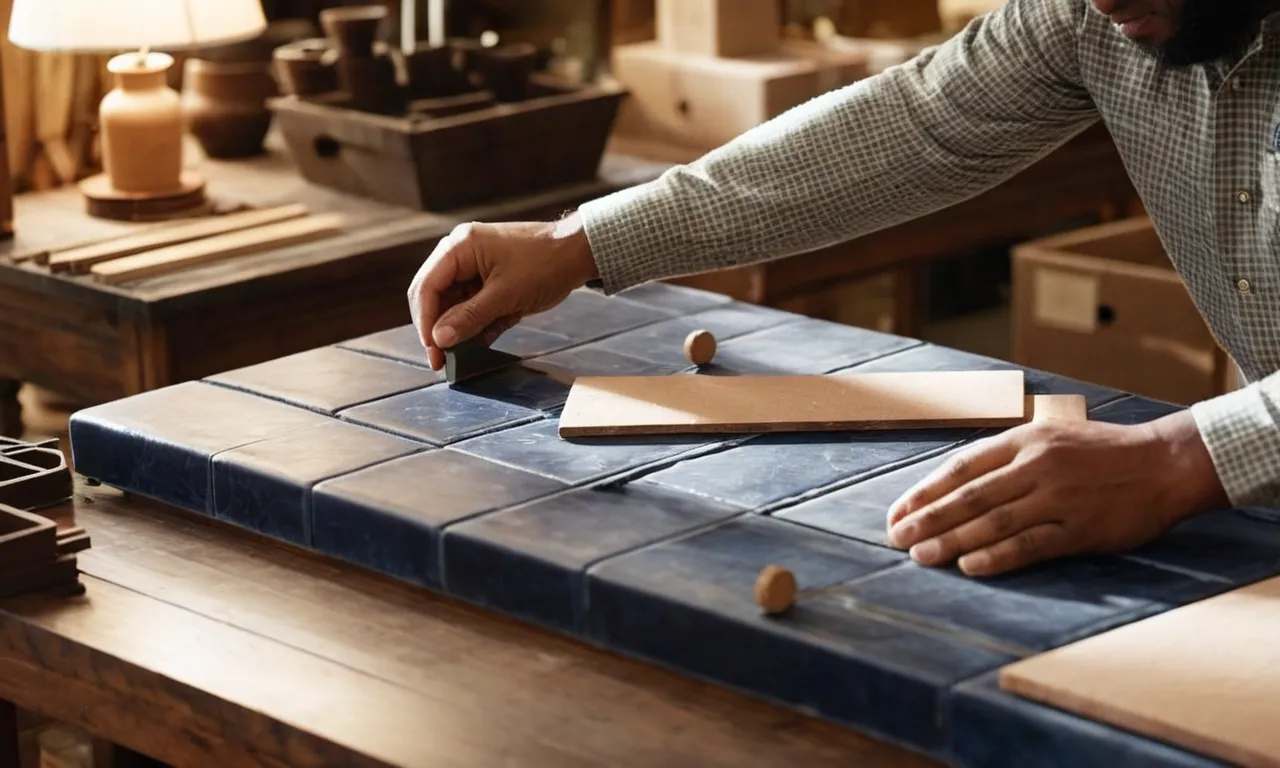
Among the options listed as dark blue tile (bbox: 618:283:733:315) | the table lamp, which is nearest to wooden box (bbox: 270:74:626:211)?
the table lamp

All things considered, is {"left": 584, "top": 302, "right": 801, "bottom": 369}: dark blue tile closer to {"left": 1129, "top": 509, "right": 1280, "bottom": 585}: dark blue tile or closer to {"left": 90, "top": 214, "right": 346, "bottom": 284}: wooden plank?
{"left": 1129, "top": 509, "right": 1280, "bottom": 585}: dark blue tile

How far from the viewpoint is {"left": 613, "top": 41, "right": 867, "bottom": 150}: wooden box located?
121 inches

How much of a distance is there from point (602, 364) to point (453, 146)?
97cm

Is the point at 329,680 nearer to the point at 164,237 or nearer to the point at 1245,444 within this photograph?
the point at 1245,444

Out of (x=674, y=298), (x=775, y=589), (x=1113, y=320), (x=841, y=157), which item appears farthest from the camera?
(x=1113, y=320)

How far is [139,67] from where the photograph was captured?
8.55 feet

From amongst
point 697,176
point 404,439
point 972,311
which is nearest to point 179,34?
point 697,176

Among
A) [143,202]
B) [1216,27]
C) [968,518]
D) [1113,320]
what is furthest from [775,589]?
[1113,320]

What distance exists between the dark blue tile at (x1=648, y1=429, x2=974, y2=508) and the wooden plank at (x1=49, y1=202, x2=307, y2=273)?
117cm

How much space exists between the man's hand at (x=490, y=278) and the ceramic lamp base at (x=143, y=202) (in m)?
0.98

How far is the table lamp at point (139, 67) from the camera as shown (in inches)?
93.9

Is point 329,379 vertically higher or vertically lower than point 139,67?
lower

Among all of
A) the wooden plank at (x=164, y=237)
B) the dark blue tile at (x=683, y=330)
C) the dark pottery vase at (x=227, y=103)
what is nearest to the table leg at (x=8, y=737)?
the dark blue tile at (x=683, y=330)

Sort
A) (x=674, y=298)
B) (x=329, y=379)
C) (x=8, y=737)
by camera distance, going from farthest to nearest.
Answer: (x=674, y=298) → (x=329, y=379) → (x=8, y=737)
